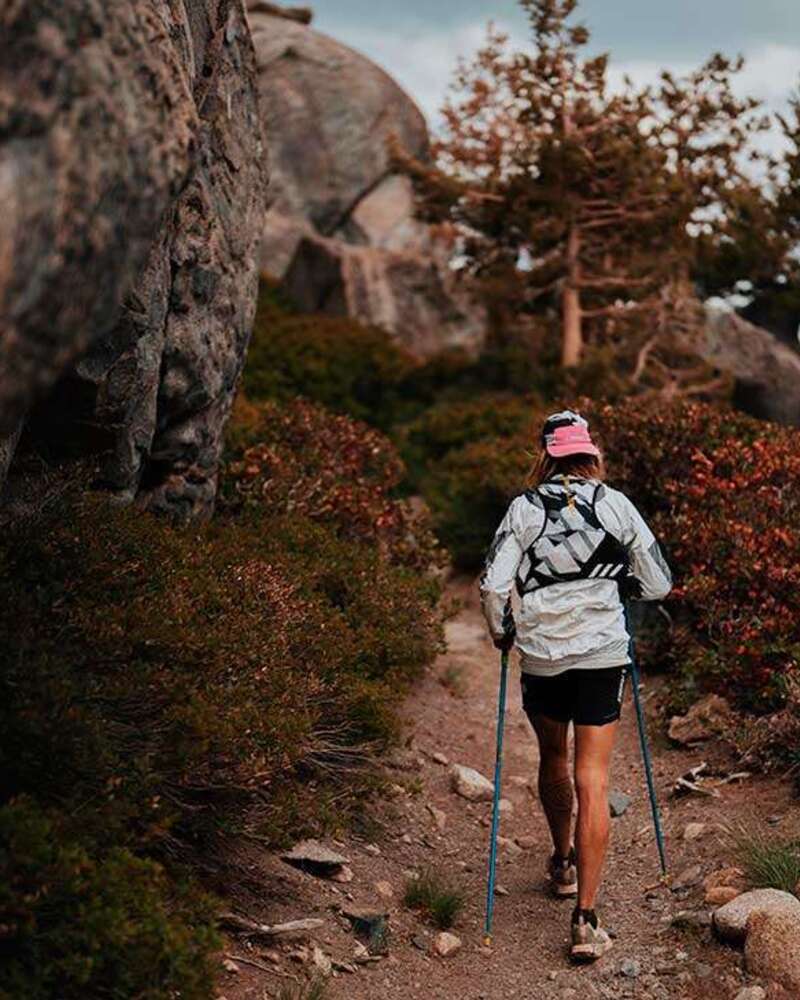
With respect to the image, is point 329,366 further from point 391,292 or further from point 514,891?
point 514,891

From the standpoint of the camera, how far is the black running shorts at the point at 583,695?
18.6ft

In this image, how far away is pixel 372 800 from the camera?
7273mm

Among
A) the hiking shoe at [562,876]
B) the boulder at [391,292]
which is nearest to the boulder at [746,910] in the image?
the hiking shoe at [562,876]

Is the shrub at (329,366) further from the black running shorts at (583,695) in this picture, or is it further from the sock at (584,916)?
the sock at (584,916)

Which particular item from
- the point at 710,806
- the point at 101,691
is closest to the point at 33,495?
the point at 101,691

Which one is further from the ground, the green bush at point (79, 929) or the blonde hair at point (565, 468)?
the blonde hair at point (565, 468)

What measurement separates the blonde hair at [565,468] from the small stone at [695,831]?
2.51 metres

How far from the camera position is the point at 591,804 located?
5617mm

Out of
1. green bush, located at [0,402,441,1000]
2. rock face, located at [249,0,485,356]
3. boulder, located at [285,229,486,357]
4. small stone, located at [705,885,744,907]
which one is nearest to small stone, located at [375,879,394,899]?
green bush, located at [0,402,441,1000]

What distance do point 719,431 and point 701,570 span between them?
8.04 feet

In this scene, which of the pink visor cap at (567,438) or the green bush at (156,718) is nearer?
the green bush at (156,718)

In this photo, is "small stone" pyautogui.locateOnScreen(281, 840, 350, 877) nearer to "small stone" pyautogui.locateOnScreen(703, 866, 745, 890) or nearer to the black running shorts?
the black running shorts

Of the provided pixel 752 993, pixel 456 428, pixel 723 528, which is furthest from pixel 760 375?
pixel 752 993

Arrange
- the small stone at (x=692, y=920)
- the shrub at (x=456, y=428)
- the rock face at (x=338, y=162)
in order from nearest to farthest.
A: 1. the small stone at (x=692, y=920)
2. the shrub at (x=456, y=428)
3. the rock face at (x=338, y=162)
